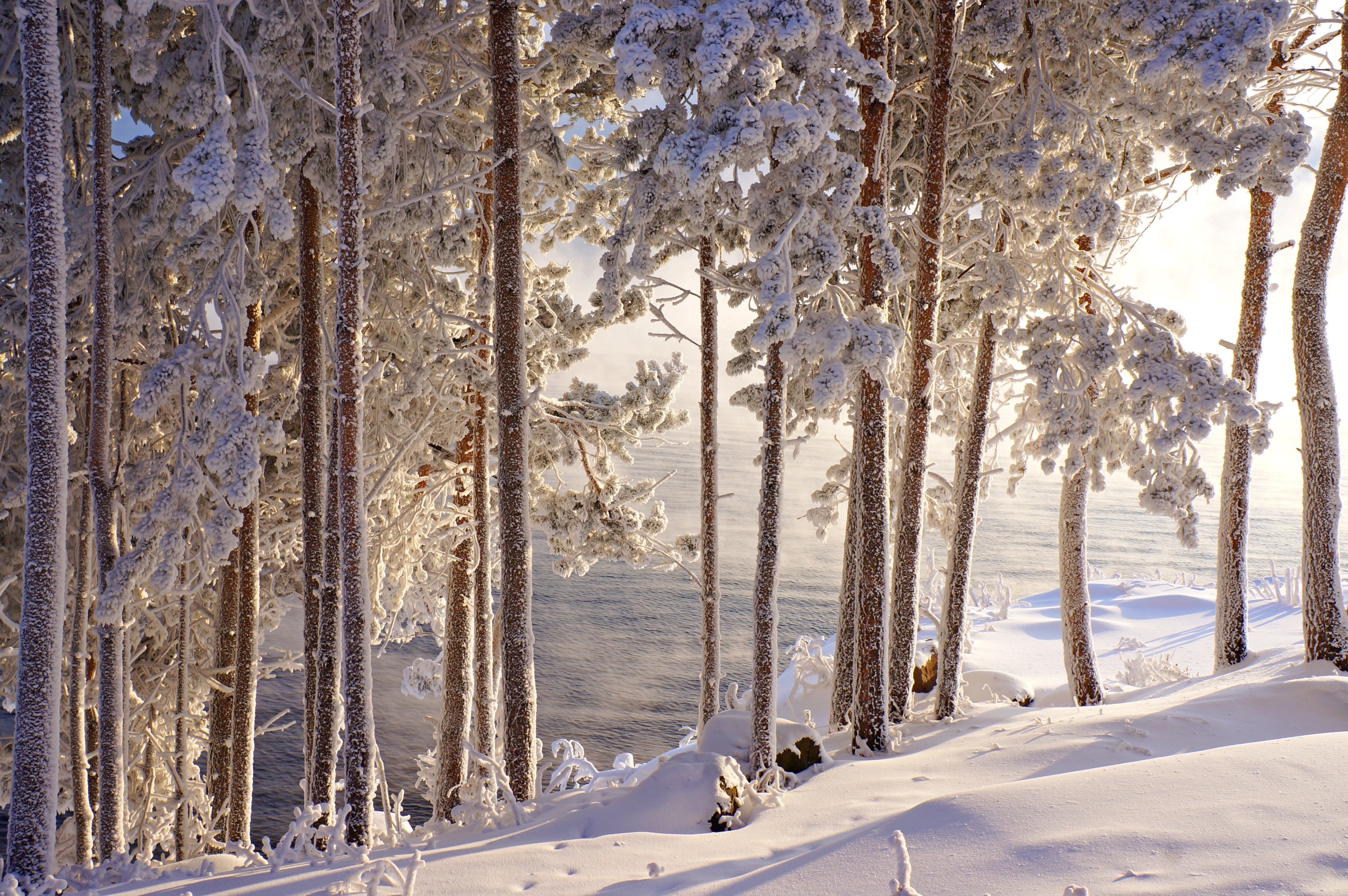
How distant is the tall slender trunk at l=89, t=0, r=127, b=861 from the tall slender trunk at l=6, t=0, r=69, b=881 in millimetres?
294

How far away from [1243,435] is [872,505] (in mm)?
5854

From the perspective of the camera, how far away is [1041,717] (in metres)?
7.91

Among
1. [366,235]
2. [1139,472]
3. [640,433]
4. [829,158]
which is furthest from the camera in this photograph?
→ [640,433]


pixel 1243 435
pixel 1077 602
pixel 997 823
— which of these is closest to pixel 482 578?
pixel 997 823

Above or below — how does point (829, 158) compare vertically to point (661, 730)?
above

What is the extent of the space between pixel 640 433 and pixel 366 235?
13.5 feet

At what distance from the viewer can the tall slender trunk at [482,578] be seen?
961 cm

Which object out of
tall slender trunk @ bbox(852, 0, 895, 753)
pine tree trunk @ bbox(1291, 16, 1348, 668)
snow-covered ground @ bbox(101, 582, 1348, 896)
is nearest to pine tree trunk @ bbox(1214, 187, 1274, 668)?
pine tree trunk @ bbox(1291, 16, 1348, 668)

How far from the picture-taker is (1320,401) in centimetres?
930

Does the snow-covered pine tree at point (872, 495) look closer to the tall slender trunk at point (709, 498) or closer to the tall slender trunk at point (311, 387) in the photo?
the tall slender trunk at point (709, 498)

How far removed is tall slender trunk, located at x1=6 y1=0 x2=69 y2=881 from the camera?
585 cm

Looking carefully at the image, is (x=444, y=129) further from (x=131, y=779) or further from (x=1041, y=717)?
(x=131, y=779)

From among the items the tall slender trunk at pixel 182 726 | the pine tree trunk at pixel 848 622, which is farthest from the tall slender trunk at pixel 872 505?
the tall slender trunk at pixel 182 726

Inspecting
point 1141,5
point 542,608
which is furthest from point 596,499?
point 542,608
